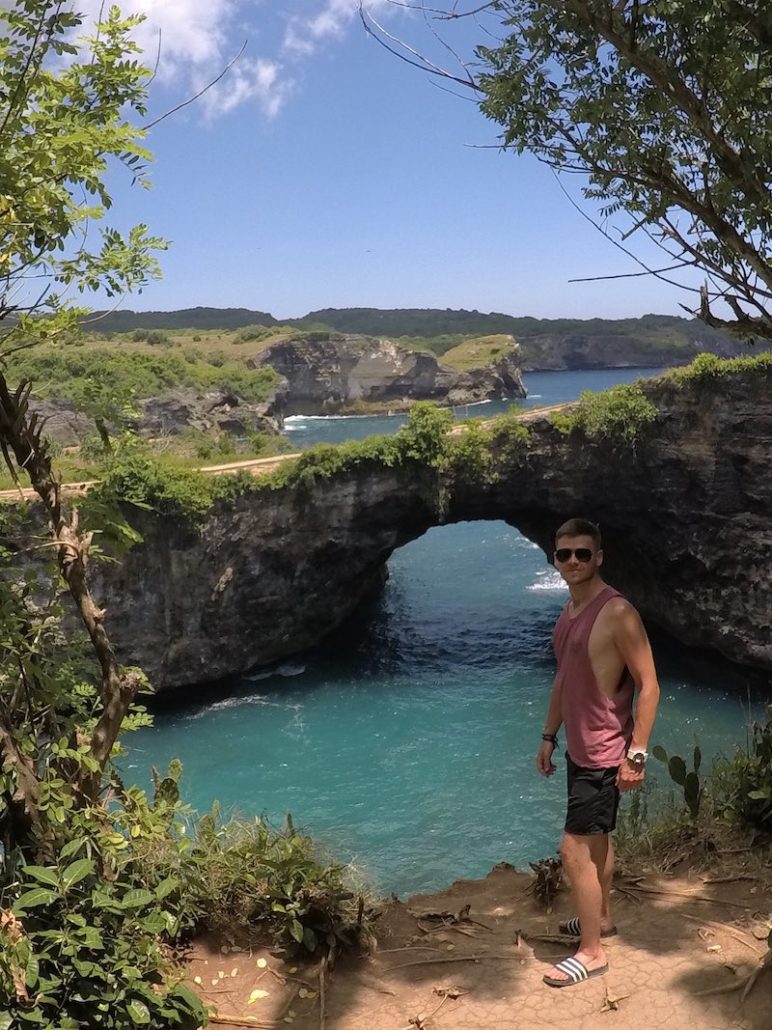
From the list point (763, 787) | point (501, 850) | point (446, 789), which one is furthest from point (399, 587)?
point (763, 787)

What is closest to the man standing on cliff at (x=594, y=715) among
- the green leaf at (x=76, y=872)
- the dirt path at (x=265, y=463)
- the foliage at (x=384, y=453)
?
the green leaf at (x=76, y=872)

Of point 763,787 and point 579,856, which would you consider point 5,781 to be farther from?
point 763,787

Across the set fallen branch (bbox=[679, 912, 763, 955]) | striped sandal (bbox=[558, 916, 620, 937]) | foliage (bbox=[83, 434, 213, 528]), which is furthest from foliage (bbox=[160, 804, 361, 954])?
foliage (bbox=[83, 434, 213, 528])

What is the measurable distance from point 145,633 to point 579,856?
795 inches

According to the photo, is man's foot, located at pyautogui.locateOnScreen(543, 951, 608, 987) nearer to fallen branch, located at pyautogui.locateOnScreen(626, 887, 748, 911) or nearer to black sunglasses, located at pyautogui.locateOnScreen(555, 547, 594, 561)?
fallen branch, located at pyautogui.locateOnScreen(626, 887, 748, 911)

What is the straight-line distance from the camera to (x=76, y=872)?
11.6 feet

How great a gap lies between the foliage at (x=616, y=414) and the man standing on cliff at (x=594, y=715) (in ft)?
67.6

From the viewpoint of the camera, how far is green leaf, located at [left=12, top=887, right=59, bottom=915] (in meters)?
3.32

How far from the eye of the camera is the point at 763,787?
5555 mm

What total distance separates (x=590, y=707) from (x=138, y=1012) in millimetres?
2353

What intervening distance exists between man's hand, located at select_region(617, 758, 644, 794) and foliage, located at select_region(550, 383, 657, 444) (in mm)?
20920

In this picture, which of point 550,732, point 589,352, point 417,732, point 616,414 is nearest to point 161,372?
point 616,414

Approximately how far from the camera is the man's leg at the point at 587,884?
4.08 meters

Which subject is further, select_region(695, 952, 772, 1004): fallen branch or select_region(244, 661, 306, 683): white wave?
select_region(244, 661, 306, 683): white wave
